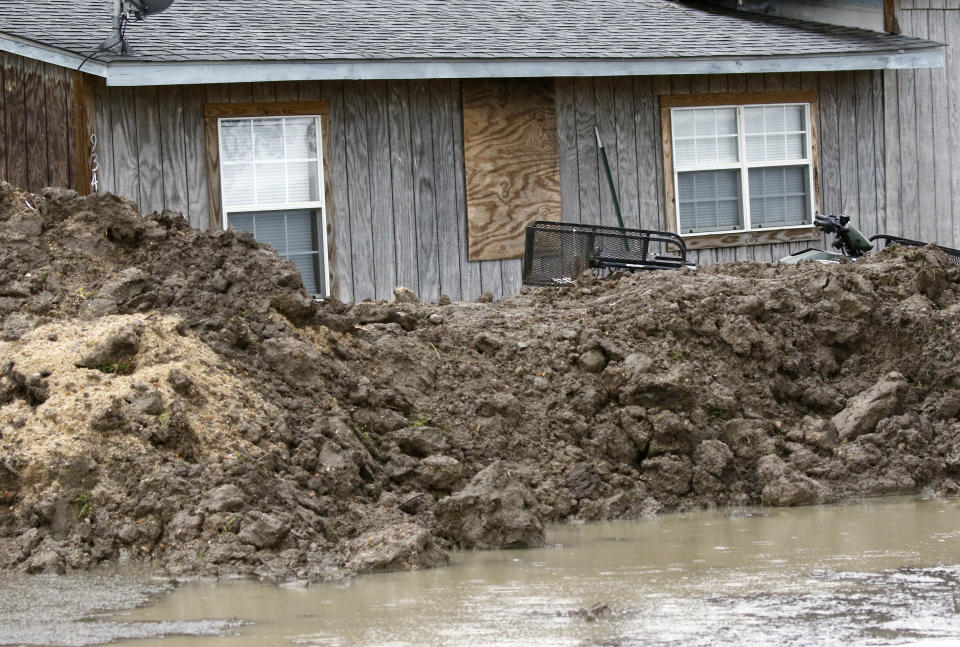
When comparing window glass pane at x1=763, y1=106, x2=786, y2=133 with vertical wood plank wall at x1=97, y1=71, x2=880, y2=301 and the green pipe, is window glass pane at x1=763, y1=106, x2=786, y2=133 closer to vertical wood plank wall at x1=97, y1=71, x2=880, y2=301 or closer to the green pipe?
vertical wood plank wall at x1=97, y1=71, x2=880, y2=301

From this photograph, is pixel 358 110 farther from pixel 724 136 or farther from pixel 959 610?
pixel 959 610

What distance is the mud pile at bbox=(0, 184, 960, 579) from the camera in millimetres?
7656

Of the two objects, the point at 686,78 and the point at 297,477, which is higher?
the point at 686,78

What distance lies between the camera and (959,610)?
593 centimetres

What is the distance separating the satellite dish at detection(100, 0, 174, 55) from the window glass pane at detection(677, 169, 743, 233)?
5907 millimetres

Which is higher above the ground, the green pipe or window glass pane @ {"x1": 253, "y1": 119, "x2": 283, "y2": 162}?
window glass pane @ {"x1": 253, "y1": 119, "x2": 283, "y2": 162}

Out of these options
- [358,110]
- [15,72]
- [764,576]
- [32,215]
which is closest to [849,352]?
[764,576]

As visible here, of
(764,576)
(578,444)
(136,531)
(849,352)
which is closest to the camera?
(764,576)

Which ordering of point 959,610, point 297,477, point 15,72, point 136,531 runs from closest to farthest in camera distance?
point 959,610, point 136,531, point 297,477, point 15,72

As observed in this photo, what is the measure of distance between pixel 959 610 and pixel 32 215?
705cm

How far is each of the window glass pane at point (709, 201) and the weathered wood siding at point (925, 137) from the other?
79.3 inches

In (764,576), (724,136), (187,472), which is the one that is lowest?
(764,576)

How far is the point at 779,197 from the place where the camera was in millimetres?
15008

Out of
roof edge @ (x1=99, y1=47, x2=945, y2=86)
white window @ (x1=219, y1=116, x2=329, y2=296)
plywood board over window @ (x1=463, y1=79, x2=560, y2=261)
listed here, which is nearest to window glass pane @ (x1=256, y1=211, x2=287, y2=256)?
white window @ (x1=219, y1=116, x2=329, y2=296)
